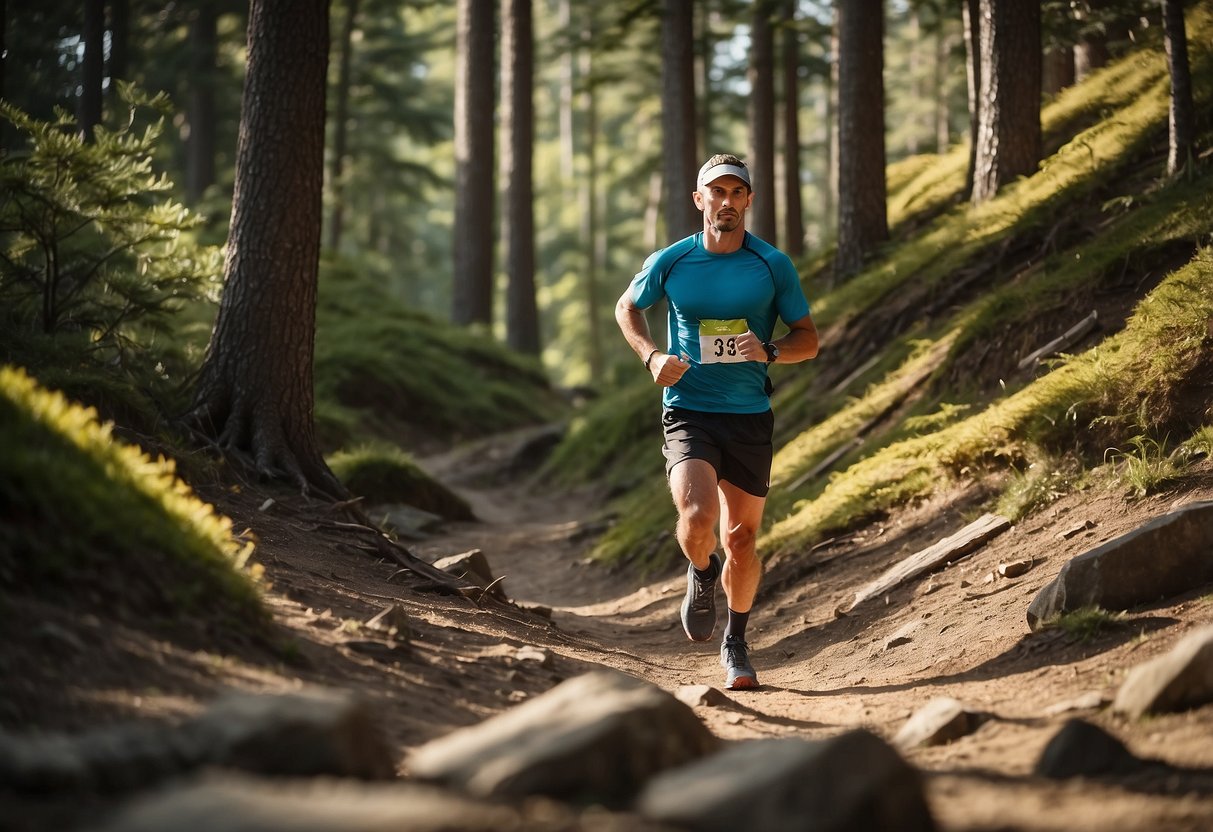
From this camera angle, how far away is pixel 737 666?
6297 mm

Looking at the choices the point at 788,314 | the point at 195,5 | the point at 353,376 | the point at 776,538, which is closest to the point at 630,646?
the point at 776,538

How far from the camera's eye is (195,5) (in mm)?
27656

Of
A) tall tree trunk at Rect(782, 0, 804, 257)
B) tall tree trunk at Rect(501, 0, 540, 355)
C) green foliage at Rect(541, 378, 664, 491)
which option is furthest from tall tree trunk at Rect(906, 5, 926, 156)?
green foliage at Rect(541, 378, 664, 491)

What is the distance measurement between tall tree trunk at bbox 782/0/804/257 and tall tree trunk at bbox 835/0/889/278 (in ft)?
26.7

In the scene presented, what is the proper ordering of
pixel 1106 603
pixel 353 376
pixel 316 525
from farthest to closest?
pixel 353 376 → pixel 316 525 → pixel 1106 603

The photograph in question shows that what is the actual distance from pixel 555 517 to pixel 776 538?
6261mm

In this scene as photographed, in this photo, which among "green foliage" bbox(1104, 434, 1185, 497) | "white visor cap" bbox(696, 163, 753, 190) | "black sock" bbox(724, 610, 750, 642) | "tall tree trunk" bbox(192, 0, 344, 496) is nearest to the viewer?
"white visor cap" bbox(696, 163, 753, 190)

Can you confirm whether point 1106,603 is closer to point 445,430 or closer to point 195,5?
point 445,430

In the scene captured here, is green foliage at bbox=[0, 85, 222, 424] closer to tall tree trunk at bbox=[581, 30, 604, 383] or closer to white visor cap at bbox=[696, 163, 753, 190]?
white visor cap at bbox=[696, 163, 753, 190]

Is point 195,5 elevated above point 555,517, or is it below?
above

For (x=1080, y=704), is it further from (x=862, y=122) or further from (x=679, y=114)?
(x=679, y=114)

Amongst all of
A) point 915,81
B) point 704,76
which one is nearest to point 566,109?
point 915,81

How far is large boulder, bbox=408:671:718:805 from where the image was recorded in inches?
126

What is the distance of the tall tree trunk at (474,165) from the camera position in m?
24.6
